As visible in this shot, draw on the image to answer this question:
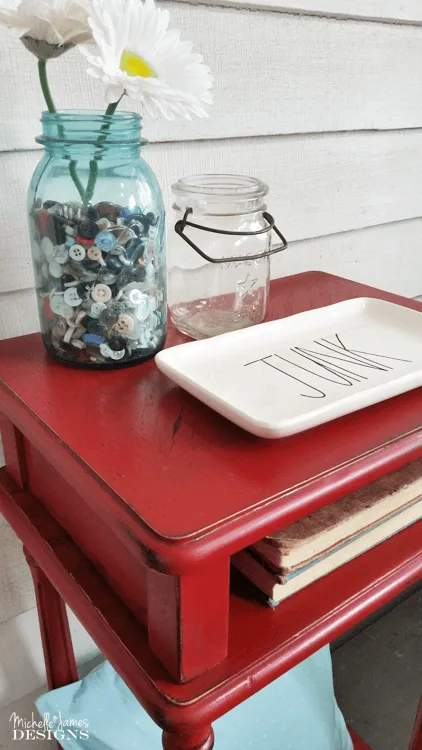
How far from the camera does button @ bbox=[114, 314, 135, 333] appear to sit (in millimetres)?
585

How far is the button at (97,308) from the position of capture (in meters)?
0.57

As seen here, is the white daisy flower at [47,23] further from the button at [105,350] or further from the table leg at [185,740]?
the table leg at [185,740]

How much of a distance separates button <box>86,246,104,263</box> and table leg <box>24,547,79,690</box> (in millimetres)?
376

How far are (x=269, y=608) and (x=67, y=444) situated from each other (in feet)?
0.74

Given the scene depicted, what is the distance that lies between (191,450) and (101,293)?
185mm

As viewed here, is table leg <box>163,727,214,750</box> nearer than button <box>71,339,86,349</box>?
Yes

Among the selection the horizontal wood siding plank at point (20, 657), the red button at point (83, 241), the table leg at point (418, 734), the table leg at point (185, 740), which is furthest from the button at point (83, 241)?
the table leg at point (418, 734)

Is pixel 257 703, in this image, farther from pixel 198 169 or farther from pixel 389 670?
pixel 198 169

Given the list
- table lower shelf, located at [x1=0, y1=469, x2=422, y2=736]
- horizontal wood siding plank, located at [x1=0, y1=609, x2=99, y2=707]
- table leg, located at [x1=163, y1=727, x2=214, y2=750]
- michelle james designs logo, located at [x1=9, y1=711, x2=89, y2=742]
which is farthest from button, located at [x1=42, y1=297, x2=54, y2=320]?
michelle james designs logo, located at [x1=9, y1=711, x2=89, y2=742]

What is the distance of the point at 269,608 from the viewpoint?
1.71 ft

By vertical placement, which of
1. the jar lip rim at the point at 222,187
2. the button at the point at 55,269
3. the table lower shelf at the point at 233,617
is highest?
the jar lip rim at the point at 222,187

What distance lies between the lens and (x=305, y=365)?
61 centimetres

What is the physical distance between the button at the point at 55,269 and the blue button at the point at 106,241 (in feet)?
0.15

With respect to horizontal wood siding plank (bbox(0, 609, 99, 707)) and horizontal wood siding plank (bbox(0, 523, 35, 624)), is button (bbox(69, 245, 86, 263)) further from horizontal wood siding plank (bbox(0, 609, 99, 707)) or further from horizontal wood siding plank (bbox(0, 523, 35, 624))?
horizontal wood siding plank (bbox(0, 609, 99, 707))
